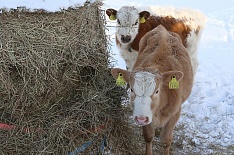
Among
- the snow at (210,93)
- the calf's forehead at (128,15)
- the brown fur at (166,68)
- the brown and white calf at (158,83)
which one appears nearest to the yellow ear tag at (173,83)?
the brown and white calf at (158,83)

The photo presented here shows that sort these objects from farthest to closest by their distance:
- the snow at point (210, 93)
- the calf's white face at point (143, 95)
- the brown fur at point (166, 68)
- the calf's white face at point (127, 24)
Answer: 1. the calf's white face at point (127, 24)
2. the snow at point (210, 93)
3. the brown fur at point (166, 68)
4. the calf's white face at point (143, 95)

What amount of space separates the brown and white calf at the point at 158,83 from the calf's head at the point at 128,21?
127 cm

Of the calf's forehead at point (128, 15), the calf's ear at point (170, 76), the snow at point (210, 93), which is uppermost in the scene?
the calf's forehead at point (128, 15)

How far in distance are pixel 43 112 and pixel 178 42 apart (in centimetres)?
219

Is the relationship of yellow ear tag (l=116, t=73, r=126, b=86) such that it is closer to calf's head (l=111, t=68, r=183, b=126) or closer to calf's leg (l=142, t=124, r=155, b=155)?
calf's head (l=111, t=68, r=183, b=126)

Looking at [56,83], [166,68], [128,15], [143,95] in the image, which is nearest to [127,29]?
[128,15]

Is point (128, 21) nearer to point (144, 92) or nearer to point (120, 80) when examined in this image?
point (120, 80)

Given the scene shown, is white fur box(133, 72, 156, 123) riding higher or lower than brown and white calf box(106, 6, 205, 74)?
lower

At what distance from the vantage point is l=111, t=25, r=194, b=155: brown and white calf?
12.7ft

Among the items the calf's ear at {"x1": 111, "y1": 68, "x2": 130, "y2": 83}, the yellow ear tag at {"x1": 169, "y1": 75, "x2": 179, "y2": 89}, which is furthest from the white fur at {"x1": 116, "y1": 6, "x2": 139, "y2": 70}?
the yellow ear tag at {"x1": 169, "y1": 75, "x2": 179, "y2": 89}

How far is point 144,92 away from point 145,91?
0.6 inches

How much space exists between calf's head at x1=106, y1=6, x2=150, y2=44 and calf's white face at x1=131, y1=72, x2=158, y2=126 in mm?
2723

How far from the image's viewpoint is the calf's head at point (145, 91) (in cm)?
381

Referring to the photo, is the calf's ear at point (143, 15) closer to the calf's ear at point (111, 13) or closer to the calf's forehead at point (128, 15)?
the calf's forehead at point (128, 15)
